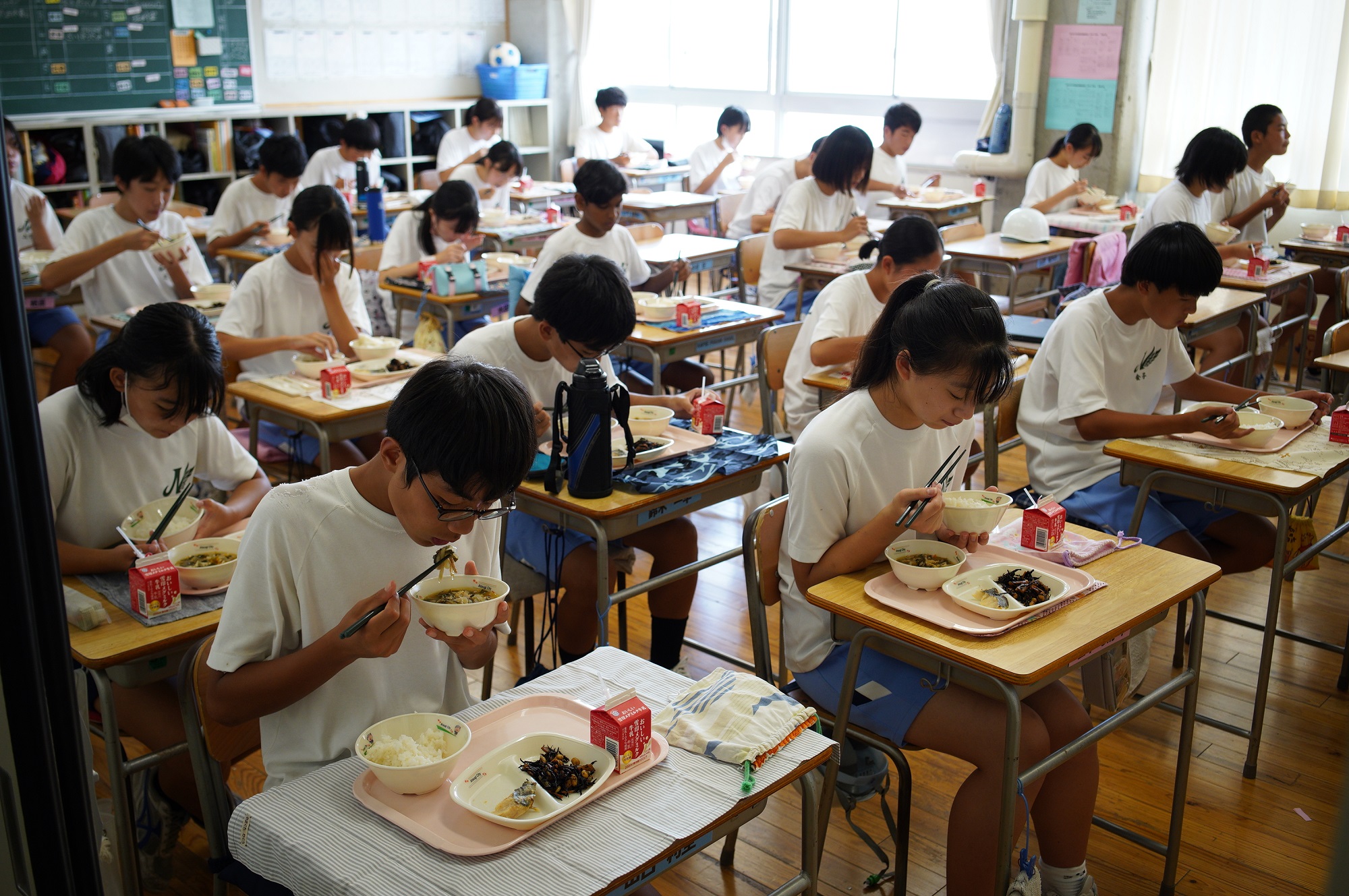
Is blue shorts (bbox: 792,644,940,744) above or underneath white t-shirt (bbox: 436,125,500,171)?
underneath

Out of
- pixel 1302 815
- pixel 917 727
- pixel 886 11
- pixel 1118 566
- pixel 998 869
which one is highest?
pixel 886 11

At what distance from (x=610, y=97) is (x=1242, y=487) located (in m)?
7.11

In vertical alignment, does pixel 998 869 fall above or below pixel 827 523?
below

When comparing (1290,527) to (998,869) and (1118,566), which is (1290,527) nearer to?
(1118,566)

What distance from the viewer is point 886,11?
7980mm

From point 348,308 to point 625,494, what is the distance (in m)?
1.81

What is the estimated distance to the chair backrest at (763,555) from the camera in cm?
206

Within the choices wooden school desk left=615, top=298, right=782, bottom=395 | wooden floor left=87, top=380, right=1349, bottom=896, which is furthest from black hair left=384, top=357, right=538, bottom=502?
wooden school desk left=615, top=298, right=782, bottom=395

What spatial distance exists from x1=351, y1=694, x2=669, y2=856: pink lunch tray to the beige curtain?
22.0 ft

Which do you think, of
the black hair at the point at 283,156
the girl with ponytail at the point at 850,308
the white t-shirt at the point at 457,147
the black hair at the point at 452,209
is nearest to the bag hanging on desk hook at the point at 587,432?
the girl with ponytail at the point at 850,308

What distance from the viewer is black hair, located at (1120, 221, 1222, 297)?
268 centimetres

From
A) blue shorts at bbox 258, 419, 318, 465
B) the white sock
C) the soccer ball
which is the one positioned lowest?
the white sock

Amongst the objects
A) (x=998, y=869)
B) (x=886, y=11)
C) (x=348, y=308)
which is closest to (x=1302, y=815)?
(x=998, y=869)

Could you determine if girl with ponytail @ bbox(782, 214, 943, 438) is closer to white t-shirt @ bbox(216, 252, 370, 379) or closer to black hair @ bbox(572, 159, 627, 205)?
black hair @ bbox(572, 159, 627, 205)
